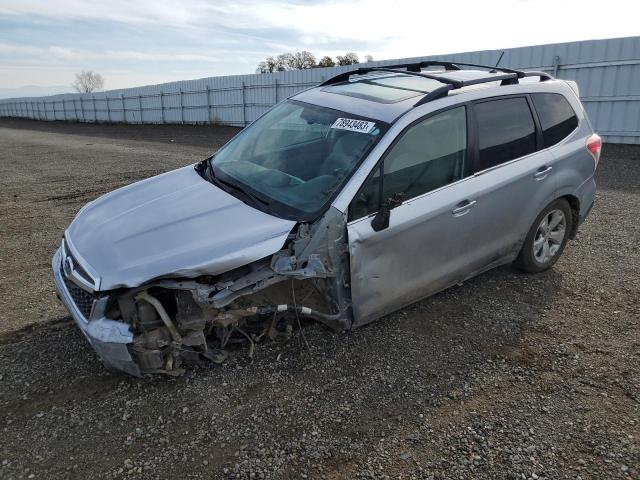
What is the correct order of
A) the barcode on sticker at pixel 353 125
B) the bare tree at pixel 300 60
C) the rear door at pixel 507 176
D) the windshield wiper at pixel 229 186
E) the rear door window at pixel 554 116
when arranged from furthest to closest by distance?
the bare tree at pixel 300 60 → the rear door window at pixel 554 116 → the rear door at pixel 507 176 → the barcode on sticker at pixel 353 125 → the windshield wiper at pixel 229 186

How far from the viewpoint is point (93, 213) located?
3582 mm

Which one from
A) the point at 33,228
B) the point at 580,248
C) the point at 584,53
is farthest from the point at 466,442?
the point at 584,53

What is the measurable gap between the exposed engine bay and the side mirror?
24 cm

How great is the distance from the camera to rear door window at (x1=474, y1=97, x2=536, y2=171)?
3.81 meters

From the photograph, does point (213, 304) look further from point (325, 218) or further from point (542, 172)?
point (542, 172)

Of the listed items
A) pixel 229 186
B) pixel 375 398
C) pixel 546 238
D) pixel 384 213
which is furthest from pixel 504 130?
pixel 375 398

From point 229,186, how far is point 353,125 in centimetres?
104

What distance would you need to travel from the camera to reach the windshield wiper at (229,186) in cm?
330

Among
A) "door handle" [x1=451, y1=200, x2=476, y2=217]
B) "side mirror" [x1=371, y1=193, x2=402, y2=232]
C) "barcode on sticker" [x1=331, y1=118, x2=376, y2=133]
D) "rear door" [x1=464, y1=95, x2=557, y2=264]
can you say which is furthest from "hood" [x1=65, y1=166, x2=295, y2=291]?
"rear door" [x1=464, y1=95, x2=557, y2=264]

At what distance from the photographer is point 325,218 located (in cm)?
308

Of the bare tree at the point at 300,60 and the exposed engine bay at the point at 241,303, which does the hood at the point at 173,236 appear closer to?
the exposed engine bay at the point at 241,303

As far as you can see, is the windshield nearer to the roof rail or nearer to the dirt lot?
the roof rail

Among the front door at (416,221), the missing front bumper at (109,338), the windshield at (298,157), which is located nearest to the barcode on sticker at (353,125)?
the windshield at (298,157)

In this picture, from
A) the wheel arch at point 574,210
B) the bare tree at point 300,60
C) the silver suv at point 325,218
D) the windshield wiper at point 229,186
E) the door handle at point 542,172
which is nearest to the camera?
the silver suv at point 325,218
